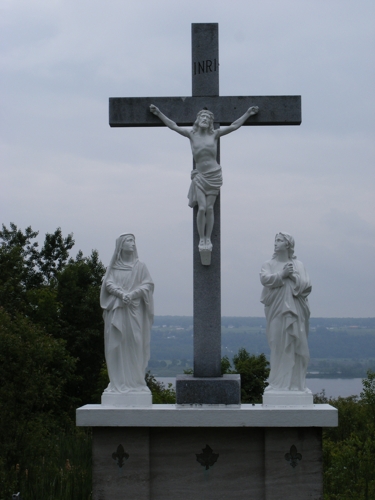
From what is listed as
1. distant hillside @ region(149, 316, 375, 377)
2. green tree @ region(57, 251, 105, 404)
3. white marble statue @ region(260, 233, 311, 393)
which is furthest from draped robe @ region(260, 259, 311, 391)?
green tree @ region(57, 251, 105, 404)

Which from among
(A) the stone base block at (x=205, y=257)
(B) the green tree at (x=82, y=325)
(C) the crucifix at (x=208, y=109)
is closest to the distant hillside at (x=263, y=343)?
(B) the green tree at (x=82, y=325)

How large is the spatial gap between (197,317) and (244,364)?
28.5 feet

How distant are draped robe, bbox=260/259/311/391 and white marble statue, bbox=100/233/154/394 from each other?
1314 mm

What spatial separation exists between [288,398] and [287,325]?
766 millimetres

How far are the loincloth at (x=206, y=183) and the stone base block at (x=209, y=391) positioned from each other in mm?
1989

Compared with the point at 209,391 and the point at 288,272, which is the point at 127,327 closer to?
the point at 209,391

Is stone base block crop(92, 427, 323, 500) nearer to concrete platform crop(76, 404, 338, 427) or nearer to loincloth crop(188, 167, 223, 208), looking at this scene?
concrete platform crop(76, 404, 338, 427)

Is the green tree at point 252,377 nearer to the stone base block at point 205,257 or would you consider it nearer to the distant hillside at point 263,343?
the distant hillside at point 263,343

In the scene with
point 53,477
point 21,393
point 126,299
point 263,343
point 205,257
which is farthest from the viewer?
point 263,343

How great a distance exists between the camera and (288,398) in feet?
28.6

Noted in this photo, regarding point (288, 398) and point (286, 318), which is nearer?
point (288, 398)

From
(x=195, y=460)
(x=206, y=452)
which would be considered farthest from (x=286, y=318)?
(x=195, y=460)

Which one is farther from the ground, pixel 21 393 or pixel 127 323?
pixel 127 323

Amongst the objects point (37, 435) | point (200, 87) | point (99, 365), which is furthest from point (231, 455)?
point (99, 365)
